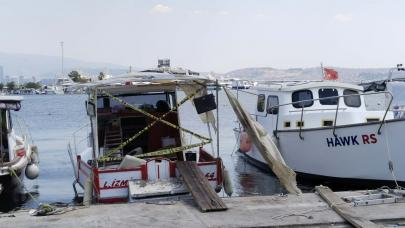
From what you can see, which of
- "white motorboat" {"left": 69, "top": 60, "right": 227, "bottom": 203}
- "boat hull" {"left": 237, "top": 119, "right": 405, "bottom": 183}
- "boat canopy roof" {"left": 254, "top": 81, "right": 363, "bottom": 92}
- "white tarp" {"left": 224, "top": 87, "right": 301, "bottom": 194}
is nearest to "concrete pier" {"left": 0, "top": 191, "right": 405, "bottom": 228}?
"white tarp" {"left": 224, "top": 87, "right": 301, "bottom": 194}

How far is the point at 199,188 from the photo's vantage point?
36.2 feet

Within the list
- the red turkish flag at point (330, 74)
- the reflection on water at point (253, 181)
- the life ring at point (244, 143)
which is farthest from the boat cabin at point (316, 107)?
the life ring at point (244, 143)

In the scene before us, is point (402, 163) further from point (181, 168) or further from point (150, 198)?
point (150, 198)

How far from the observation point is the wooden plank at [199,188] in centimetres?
980

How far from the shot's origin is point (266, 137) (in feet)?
40.9

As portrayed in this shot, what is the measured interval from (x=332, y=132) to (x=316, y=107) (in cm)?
283

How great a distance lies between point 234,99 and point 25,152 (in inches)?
367

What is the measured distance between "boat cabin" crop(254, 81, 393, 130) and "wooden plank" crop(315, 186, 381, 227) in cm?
780

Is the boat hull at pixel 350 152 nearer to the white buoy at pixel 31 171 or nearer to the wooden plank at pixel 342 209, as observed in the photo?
the wooden plank at pixel 342 209

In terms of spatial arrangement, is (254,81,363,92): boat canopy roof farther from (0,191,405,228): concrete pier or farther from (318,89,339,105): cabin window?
(0,191,405,228): concrete pier

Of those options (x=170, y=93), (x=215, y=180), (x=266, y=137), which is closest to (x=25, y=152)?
(x=170, y=93)

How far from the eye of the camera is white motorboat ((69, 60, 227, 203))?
12.7 m

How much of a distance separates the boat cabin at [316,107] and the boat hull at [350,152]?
0.84m

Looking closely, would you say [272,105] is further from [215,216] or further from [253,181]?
[215,216]
